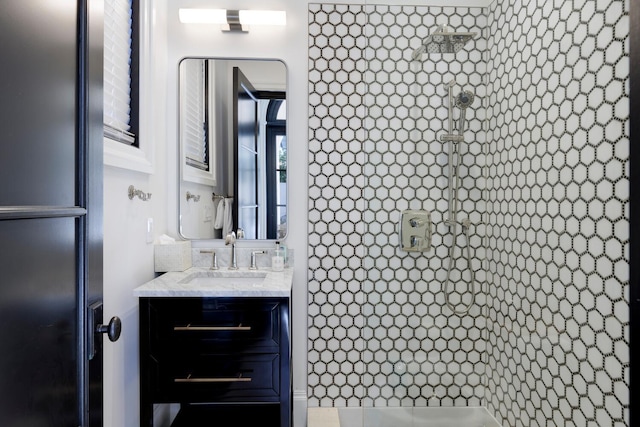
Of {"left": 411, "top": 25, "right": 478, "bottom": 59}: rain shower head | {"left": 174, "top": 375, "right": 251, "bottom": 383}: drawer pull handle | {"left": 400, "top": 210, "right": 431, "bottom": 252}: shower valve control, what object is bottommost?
{"left": 174, "top": 375, "right": 251, "bottom": 383}: drawer pull handle

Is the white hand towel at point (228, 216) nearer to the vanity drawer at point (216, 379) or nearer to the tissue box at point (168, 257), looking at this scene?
the tissue box at point (168, 257)

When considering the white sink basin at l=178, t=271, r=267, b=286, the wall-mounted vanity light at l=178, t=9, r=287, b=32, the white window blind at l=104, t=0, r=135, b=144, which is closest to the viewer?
the white window blind at l=104, t=0, r=135, b=144

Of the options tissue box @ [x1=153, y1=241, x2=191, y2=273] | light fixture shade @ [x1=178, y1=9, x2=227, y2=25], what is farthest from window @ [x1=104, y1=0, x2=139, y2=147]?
tissue box @ [x1=153, y1=241, x2=191, y2=273]

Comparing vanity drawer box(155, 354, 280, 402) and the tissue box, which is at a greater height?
the tissue box

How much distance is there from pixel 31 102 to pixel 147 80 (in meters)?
1.44

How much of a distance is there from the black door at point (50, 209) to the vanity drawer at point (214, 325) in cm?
78

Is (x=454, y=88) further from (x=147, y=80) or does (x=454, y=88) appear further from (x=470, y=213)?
(x=147, y=80)

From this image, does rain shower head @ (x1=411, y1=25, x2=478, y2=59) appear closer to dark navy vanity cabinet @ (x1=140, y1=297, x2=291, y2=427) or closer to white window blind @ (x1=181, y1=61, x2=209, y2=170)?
dark navy vanity cabinet @ (x1=140, y1=297, x2=291, y2=427)

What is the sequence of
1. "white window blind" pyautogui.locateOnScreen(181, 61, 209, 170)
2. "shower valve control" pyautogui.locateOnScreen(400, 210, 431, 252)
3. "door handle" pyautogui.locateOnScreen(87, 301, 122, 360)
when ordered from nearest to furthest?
"door handle" pyautogui.locateOnScreen(87, 301, 122, 360) < "shower valve control" pyautogui.locateOnScreen(400, 210, 431, 252) < "white window blind" pyautogui.locateOnScreen(181, 61, 209, 170)

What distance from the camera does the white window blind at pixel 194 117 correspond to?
2361mm

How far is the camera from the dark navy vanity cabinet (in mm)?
1763

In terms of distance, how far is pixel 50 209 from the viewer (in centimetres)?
77

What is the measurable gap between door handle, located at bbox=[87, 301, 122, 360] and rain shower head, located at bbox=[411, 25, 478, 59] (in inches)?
45.0

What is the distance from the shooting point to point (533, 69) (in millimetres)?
1018
